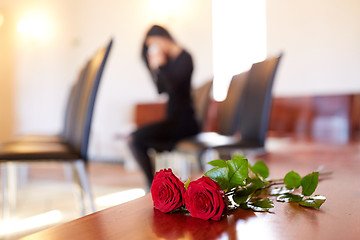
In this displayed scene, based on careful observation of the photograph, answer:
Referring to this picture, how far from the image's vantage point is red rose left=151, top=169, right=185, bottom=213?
498mm

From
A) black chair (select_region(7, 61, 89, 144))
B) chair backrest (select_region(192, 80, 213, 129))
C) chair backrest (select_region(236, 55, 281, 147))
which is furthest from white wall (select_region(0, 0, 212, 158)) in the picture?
chair backrest (select_region(236, 55, 281, 147))

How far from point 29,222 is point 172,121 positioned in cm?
97

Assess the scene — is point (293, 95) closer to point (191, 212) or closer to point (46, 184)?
point (46, 184)

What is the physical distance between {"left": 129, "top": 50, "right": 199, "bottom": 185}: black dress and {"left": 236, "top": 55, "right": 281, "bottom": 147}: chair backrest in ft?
1.30

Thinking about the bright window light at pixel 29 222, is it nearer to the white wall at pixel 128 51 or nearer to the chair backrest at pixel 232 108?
the chair backrest at pixel 232 108

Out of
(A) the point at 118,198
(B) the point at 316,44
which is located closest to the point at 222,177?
(A) the point at 118,198

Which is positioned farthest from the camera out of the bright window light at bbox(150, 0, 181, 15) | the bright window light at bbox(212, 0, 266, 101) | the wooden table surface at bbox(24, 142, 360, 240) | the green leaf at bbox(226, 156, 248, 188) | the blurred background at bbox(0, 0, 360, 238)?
the bright window light at bbox(150, 0, 181, 15)

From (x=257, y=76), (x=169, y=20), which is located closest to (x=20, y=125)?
(x=169, y=20)

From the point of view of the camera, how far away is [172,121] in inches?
86.9

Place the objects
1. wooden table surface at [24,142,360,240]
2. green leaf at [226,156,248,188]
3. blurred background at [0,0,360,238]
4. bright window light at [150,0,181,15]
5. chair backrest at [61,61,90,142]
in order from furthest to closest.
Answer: bright window light at [150,0,181,15], blurred background at [0,0,360,238], chair backrest at [61,61,90,142], green leaf at [226,156,248,188], wooden table surface at [24,142,360,240]

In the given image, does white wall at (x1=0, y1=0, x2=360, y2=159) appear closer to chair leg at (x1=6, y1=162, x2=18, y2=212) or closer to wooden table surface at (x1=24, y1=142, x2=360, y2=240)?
chair leg at (x1=6, y1=162, x2=18, y2=212)

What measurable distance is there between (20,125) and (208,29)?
2.86m

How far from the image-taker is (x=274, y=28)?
14.9ft

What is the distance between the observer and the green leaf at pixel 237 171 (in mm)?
506
